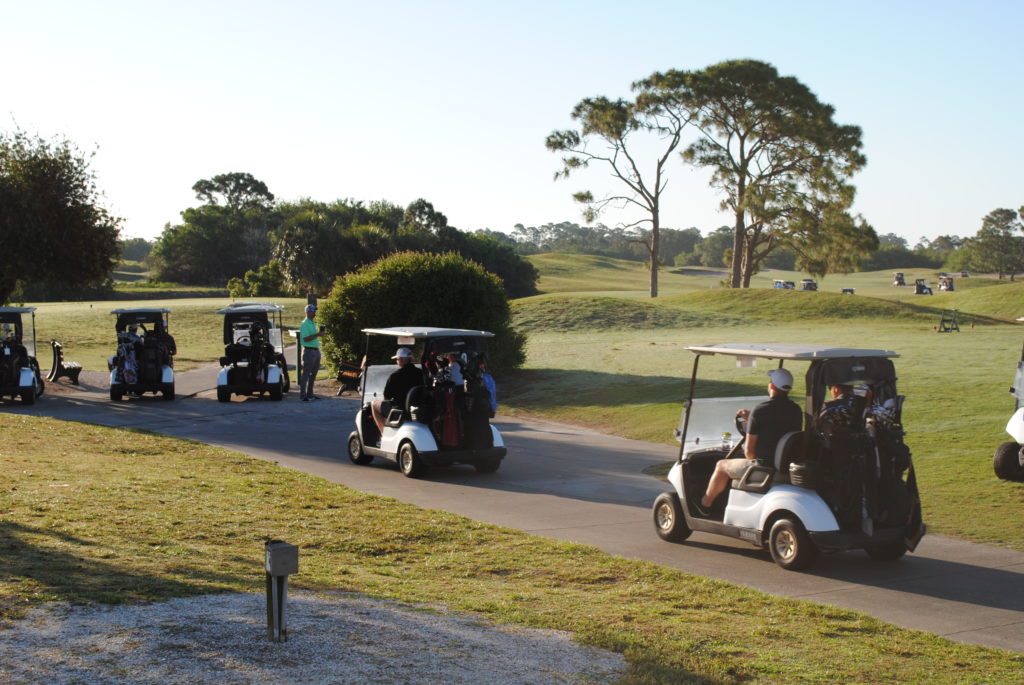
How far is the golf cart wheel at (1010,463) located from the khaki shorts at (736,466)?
5.06 metres

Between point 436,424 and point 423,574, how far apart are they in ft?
17.4

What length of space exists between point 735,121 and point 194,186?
9414 cm

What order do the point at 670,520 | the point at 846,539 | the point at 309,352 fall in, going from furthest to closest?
the point at 309,352 → the point at 670,520 → the point at 846,539

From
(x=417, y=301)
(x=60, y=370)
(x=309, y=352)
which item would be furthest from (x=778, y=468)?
(x=60, y=370)

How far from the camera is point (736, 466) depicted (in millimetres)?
9102

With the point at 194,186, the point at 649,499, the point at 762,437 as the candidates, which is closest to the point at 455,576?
the point at 762,437

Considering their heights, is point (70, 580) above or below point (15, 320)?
below

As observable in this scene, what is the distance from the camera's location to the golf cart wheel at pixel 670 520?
376 inches

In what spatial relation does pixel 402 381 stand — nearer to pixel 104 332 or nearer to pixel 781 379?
pixel 781 379

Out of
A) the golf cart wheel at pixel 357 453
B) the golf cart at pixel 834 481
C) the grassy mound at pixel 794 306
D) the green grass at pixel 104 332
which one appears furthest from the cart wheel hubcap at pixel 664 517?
the grassy mound at pixel 794 306

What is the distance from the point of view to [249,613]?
5.98 metres

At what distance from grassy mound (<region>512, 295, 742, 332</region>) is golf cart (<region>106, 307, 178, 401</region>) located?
22.2 m

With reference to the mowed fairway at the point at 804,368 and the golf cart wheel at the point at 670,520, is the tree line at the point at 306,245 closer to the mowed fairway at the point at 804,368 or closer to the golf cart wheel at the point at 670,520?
the mowed fairway at the point at 804,368

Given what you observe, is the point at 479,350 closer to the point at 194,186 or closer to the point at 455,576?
the point at 455,576
